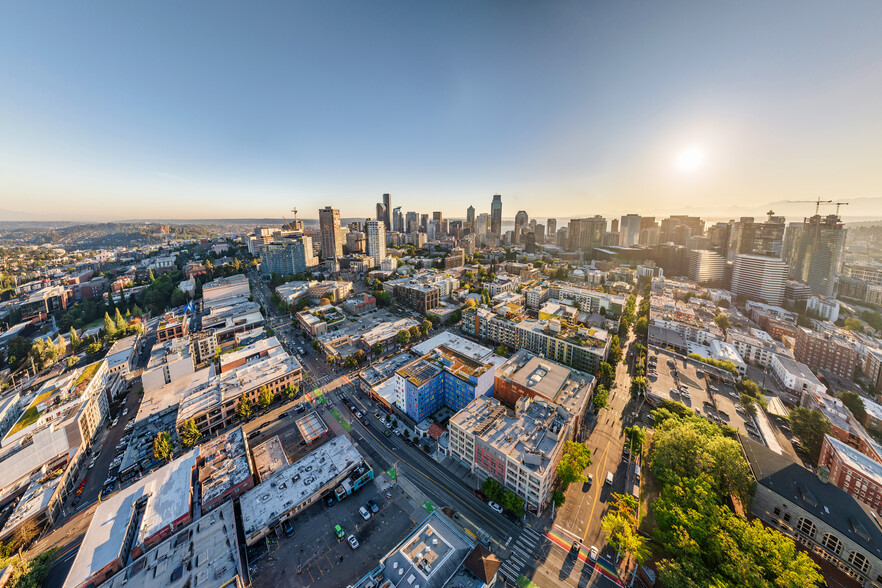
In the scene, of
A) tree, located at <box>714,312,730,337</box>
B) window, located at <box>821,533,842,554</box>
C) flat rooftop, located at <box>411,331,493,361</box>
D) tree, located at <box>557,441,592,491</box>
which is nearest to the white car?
tree, located at <box>557,441,592,491</box>

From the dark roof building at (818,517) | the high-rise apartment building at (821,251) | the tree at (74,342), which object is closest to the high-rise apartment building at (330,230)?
the tree at (74,342)

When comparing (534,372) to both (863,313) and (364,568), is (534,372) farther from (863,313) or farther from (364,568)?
(863,313)

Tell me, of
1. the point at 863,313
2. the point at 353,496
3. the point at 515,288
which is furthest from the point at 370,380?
the point at 863,313

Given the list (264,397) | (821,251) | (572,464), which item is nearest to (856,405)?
(572,464)

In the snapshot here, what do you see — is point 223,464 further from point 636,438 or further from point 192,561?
point 636,438

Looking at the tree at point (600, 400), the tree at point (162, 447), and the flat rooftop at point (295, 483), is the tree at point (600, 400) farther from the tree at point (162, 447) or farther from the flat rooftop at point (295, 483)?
the tree at point (162, 447)

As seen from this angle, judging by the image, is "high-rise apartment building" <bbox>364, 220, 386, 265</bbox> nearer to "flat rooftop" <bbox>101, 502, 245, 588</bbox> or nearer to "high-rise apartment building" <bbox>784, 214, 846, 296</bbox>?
"flat rooftop" <bbox>101, 502, 245, 588</bbox>
